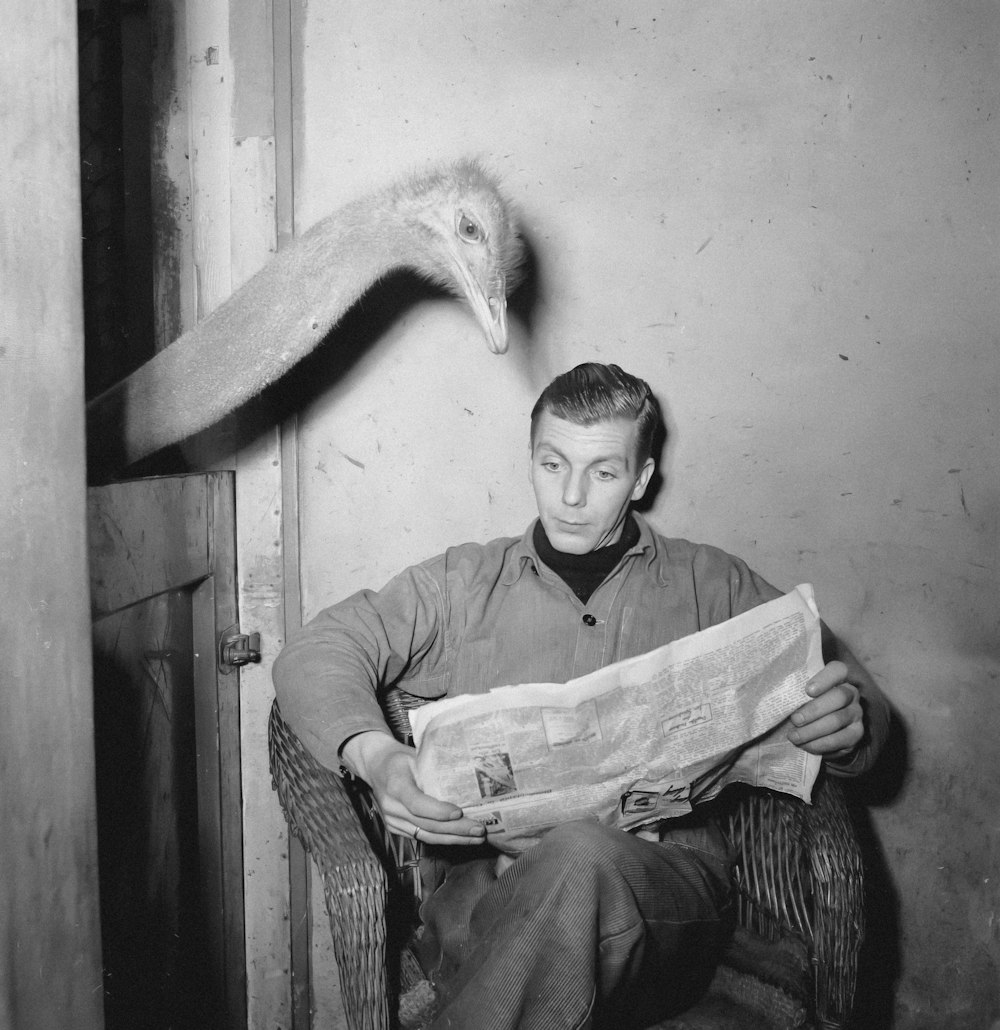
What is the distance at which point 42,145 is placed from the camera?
0.68 m

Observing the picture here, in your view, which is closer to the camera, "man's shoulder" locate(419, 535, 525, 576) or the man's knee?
the man's knee

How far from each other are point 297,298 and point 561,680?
0.74 m

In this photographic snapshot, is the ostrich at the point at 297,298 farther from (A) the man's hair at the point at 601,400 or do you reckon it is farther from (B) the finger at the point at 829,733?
(B) the finger at the point at 829,733

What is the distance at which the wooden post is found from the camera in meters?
0.67

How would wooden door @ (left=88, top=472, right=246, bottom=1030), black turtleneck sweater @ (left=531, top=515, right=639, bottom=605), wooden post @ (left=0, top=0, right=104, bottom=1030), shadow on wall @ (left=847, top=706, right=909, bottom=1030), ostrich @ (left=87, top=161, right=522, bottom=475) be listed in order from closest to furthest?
Result: wooden post @ (left=0, top=0, right=104, bottom=1030) → wooden door @ (left=88, top=472, right=246, bottom=1030) → ostrich @ (left=87, top=161, right=522, bottom=475) → black turtleneck sweater @ (left=531, top=515, right=639, bottom=605) → shadow on wall @ (left=847, top=706, right=909, bottom=1030)

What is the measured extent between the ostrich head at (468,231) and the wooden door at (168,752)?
0.57 meters

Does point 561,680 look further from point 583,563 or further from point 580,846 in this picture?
point 580,846

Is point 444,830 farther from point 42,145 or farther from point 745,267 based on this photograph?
point 745,267

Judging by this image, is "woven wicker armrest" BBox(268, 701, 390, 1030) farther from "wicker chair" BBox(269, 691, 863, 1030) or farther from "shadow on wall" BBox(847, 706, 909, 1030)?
"shadow on wall" BBox(847, 706, 909, 1030)

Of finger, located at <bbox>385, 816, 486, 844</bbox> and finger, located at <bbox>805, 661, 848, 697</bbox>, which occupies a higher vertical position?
finger, located at <bbox>805, 661, 848, 697</bbox>

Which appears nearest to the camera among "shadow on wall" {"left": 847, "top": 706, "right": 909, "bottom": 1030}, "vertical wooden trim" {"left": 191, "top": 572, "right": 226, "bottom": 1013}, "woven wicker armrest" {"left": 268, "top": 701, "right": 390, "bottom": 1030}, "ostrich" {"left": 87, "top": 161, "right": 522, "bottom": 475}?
"woven wicker armrest" {"left": 268, "top": 701, "right": 390, "bottom": 1030}

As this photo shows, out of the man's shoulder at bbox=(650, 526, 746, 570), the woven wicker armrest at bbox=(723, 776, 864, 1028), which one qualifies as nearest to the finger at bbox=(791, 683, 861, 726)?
the woven wicker armrest at bbox=(723, 776, 864, 1028)

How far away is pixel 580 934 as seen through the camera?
957 mm

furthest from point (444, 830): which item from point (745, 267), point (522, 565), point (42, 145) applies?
point (745, 267)
